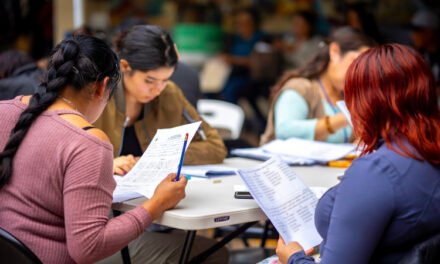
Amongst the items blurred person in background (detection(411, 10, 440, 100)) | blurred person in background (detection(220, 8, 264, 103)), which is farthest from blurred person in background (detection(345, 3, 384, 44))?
blurred person in background (detection(220, 8, 264, 103))

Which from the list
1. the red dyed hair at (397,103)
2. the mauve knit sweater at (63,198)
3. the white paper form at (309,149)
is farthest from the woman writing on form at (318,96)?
the mauve knit sweater at (63,198)

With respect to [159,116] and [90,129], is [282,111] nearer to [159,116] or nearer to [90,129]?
[159,116]

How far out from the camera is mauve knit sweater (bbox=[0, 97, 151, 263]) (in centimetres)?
200

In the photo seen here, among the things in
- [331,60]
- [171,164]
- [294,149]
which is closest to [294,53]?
[331,60]

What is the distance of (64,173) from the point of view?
2029 millimetres

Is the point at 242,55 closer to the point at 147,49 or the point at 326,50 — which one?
the point at 326,50

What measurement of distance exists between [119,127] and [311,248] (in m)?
1.17

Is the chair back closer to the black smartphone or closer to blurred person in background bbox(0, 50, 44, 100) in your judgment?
the black smartphone

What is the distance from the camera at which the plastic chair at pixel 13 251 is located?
192 cm

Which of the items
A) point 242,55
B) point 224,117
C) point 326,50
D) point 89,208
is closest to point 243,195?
point 89,208

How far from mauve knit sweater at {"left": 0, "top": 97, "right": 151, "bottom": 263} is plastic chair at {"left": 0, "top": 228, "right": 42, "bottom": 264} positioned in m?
0.11

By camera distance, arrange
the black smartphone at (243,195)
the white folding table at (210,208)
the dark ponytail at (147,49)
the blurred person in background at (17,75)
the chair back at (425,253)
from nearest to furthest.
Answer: the chair back at (425,253)
the white folding table at (210,208)
the black smartphone at (243,195)
the dark ponytail at (147,49)
the blurred person in background at (17,75)

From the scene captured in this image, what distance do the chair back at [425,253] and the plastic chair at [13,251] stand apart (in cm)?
97

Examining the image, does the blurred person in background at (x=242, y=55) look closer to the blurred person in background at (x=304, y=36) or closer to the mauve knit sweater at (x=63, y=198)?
the blurred person in background at (x=304, y=36)
